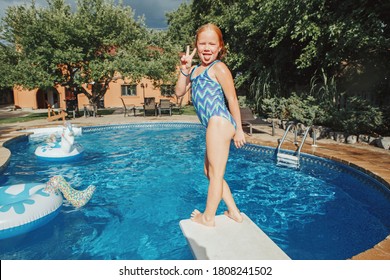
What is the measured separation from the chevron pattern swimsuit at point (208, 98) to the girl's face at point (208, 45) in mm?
80

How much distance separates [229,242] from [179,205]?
2575 millimetres

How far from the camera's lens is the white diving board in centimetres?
231

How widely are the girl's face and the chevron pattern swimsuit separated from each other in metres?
0.08

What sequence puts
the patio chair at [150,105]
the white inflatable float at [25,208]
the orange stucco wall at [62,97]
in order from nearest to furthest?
1. the white inflatable float at [25,208]
2. the patio chair at [150,105]
3. the orange stucco wall at [62,97]

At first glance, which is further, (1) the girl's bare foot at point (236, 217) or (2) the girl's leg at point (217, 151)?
(1) the girl's bare foot at point (236, 217)

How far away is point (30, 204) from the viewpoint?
12.1 feet

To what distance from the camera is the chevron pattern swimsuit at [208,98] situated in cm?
252

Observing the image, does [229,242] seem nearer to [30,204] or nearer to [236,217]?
[236,217]

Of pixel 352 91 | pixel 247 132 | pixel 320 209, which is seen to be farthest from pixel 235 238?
pixel 352 91

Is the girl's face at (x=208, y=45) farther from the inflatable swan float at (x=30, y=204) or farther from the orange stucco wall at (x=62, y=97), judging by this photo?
the orange stucco wall at (x=62, y=97)

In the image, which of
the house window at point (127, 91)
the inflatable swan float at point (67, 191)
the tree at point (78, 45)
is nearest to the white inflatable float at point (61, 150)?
the inflatable swan float at point (67, 191)

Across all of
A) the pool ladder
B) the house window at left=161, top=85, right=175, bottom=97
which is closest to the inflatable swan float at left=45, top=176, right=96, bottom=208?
the pool ladder

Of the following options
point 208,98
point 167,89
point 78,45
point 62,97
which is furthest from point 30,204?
point 62,97

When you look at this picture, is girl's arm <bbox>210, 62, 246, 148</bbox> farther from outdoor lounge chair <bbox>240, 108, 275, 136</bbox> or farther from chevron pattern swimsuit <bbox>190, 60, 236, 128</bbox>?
outdoor lounge chair <bbox>240, 108, 275, 136</bbox>
